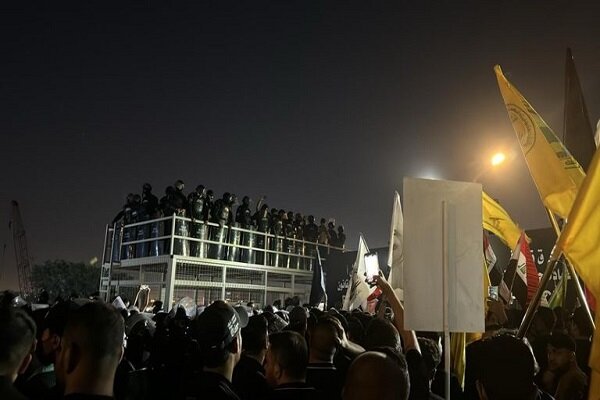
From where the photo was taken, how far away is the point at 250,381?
4590 millimetres

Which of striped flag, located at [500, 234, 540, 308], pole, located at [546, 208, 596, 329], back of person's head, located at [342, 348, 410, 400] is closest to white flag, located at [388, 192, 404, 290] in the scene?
striped flag, located at [500, 234, 540, 308]

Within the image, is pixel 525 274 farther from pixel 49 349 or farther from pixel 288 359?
pixel 49 349

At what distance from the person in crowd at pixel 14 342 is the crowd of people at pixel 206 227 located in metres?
11.1

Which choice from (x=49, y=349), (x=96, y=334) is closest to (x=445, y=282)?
(x=96, y=334)

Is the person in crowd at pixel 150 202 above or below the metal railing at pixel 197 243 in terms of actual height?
above

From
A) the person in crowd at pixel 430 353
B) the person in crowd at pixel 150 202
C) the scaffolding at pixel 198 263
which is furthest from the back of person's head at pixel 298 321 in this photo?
the person in crowd at pixel 150 202

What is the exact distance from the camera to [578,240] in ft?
12.3

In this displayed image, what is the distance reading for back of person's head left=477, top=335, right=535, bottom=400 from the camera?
2846 mm

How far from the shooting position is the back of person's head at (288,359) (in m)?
3.89

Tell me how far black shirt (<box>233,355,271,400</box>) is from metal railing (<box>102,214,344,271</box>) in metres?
9.25

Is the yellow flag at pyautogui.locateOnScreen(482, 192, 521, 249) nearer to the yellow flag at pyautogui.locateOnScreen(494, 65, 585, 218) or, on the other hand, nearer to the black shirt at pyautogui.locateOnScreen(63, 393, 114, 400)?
the yellow flag at pyautogui.locateOnScreen(494, 65, 585, 218)

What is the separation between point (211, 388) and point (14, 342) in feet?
4.19

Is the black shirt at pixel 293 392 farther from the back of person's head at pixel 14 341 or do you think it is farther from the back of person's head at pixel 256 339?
the back of person's head at pixel 14 341

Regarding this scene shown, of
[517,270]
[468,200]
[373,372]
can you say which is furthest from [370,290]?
[373,372]
